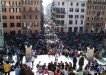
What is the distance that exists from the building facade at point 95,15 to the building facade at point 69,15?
1.55 m

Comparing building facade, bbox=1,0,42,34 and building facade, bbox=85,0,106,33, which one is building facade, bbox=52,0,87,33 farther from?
building facade, bbox=1,0,42,34

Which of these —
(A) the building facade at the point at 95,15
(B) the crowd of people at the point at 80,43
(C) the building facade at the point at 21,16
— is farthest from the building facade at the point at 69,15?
(C) the building facade at the point at 21,16

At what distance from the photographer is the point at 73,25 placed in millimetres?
75625

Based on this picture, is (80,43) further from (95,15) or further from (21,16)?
(95,15)

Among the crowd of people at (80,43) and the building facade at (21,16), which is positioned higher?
the building facade at (21,16)

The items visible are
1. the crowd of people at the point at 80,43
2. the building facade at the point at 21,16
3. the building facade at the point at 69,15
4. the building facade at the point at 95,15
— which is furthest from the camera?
the building facade at the point at 95,15

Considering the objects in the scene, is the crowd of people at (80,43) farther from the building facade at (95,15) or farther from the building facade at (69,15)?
the building facade at (69,15)

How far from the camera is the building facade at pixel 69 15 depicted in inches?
2911

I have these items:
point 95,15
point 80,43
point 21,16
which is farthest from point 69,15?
point 80,43

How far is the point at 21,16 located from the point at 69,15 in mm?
15877

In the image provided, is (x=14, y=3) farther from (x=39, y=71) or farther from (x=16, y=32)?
(x=39, y=71)

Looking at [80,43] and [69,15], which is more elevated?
[69,15]

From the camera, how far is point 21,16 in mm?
66438

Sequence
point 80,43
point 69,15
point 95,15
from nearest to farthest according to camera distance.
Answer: point 80,43
point 69,15
point 95,15
